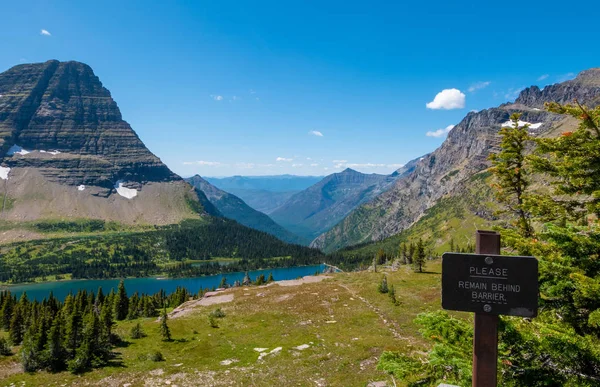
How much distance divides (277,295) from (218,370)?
128 ft

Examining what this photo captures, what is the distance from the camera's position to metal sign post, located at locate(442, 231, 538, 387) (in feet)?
24.5

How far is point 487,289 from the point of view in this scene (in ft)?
25.3

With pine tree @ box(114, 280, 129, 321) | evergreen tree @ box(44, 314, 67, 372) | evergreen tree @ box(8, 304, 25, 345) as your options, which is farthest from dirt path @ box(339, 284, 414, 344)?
evergreen tree @ box(8, 304, 25, 345)

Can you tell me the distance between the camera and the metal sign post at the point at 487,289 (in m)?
7.48

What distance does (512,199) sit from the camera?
2984cm

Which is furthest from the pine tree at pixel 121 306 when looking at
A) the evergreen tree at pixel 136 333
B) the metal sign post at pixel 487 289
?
→ the metal sign post at pixel 487 289

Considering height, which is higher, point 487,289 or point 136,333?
point 487,289

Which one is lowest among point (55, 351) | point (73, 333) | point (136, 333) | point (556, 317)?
point (136, 333)

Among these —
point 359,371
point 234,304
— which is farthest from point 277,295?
point 359,371

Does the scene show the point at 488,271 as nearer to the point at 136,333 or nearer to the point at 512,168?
the point at 512,168

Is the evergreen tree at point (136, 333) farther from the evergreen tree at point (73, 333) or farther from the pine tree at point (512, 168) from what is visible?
the pine tree at point (512, 168)

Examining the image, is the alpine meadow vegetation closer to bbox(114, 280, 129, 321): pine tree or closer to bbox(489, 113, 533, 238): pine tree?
bbox(489, 113, 533, 238): pine tree

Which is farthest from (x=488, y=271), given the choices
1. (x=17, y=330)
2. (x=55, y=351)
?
(x=17, y=330)

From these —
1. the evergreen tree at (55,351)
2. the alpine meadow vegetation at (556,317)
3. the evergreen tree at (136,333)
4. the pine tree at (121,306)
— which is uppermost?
the alpine meadow vegetation at (556,317)
